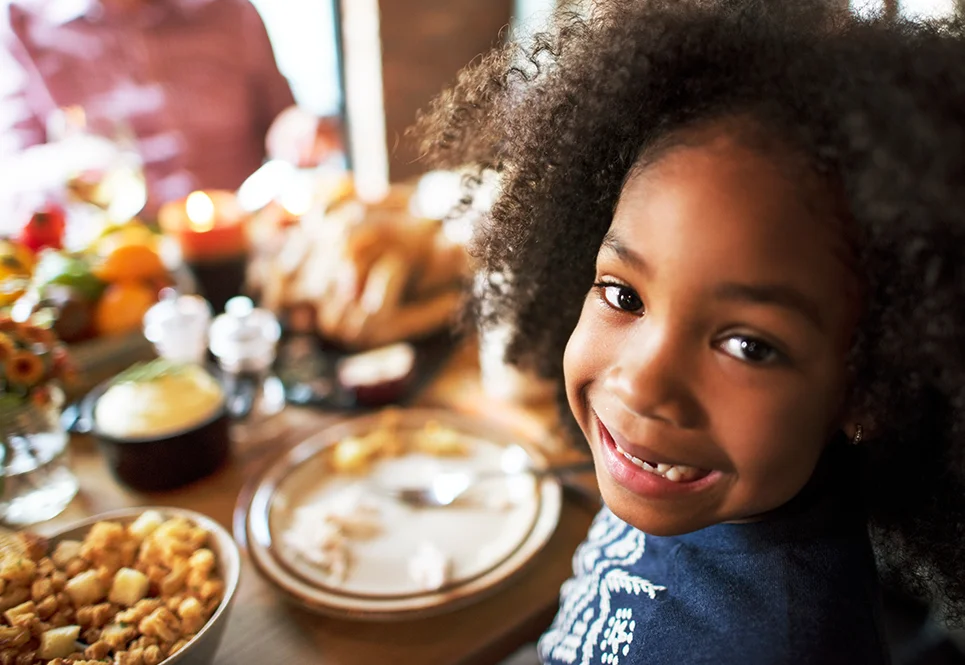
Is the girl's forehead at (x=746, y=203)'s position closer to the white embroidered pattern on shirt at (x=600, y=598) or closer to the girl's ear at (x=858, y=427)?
the girl's ear at (x=858, y=427)

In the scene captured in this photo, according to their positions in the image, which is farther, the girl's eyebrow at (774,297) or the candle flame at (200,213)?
the candle flame at (200,213)

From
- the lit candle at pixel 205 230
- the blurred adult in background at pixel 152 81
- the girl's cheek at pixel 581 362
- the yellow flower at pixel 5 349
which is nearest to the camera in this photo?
the girl's cheek at pixel 581 362

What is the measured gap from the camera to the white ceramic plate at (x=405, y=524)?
0.64 metres

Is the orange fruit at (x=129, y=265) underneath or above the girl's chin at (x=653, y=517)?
underneath

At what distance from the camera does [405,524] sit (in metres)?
0.74

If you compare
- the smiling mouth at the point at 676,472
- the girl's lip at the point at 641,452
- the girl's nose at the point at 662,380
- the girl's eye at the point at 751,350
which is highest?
the girl's eye at the point at 751,350

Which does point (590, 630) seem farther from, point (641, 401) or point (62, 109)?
point (62, 109)

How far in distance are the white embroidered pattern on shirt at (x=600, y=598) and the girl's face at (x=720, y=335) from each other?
0.10 m

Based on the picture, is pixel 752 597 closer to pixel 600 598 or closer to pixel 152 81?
pixel 600 598

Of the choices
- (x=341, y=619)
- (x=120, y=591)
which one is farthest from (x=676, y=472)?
(x=120, y=591)

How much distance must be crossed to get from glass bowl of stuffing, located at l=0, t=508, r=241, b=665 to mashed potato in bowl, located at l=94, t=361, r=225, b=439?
145 millimetres

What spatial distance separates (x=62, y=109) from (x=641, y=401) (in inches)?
64.0

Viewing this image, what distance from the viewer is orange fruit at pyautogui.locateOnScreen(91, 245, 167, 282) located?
1.00 m

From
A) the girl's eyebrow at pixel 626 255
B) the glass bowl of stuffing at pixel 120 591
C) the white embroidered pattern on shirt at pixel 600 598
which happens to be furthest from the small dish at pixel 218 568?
the girl's eyebrow at pixel 626 255
